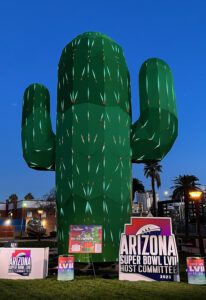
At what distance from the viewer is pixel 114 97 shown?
587 inches

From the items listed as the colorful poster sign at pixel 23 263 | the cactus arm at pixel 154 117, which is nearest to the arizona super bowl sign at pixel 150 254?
the colorful poster sign at pixel 23 263

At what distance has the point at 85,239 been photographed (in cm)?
1324

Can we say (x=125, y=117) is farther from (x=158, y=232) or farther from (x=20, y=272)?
(x=20, y=272)

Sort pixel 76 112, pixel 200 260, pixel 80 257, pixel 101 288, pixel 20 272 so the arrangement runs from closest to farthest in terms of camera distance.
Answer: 1. pixel 101 288
2. pixel 200 260
3. pixel 20 272
4. pixel 80 257
5. pixel 76 112

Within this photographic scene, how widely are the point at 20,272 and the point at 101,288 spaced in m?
3.32

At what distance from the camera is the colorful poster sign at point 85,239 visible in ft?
43.0

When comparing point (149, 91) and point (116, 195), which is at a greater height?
point (149, 91)

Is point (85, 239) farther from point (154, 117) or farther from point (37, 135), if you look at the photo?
point (154, 117)

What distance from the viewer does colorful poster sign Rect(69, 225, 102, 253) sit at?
43.0 ft

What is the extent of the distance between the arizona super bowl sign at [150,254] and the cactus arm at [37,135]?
5.90m

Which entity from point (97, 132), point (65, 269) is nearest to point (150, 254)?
point (65, 269)

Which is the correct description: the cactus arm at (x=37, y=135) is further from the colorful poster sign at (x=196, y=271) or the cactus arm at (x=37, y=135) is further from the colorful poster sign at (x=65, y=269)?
the colorful poster sign at (x=196, y=271)

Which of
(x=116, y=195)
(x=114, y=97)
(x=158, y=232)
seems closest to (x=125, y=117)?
(x=114, y=97)

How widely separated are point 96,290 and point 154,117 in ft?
26.7
